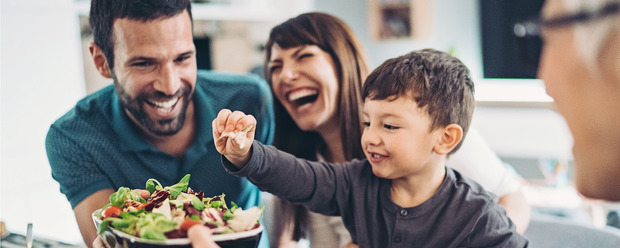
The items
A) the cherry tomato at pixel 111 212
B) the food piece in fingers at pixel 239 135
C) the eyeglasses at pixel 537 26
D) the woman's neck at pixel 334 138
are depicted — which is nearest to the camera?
the eyeglasses at pixel 537 26

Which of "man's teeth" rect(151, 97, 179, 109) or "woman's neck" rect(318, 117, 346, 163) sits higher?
"man's teeth" rect(151, 97, 179, 109)

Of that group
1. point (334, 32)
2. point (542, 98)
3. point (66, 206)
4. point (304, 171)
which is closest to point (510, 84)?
point (542, 98)

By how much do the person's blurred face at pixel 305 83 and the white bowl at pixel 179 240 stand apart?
570 millimetres

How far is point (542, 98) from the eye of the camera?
3.89 m

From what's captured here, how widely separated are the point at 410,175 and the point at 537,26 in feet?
1.40

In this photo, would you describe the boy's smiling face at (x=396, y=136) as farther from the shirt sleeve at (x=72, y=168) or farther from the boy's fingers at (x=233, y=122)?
the shirt sleeve at (x=72, y=168)

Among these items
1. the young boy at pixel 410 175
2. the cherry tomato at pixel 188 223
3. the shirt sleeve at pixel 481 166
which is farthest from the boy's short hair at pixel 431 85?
the cherry tomato at pixel 188 223

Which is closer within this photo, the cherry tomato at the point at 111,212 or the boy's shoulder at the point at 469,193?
the cherry tomato at the point at 111,212

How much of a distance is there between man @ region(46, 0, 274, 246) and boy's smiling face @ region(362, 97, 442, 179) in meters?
0.26

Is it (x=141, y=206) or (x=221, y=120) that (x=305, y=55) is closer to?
(x=221, y=120)

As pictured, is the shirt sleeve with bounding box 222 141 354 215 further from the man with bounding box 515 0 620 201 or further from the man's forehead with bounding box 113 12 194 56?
the man with bounding box 515 0 620 201

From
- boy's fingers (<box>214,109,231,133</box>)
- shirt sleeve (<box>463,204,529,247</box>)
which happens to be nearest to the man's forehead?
boy's fingers (<box>214,109,231,133</box>)

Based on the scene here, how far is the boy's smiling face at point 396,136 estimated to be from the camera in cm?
99

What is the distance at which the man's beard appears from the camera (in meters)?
0.97
